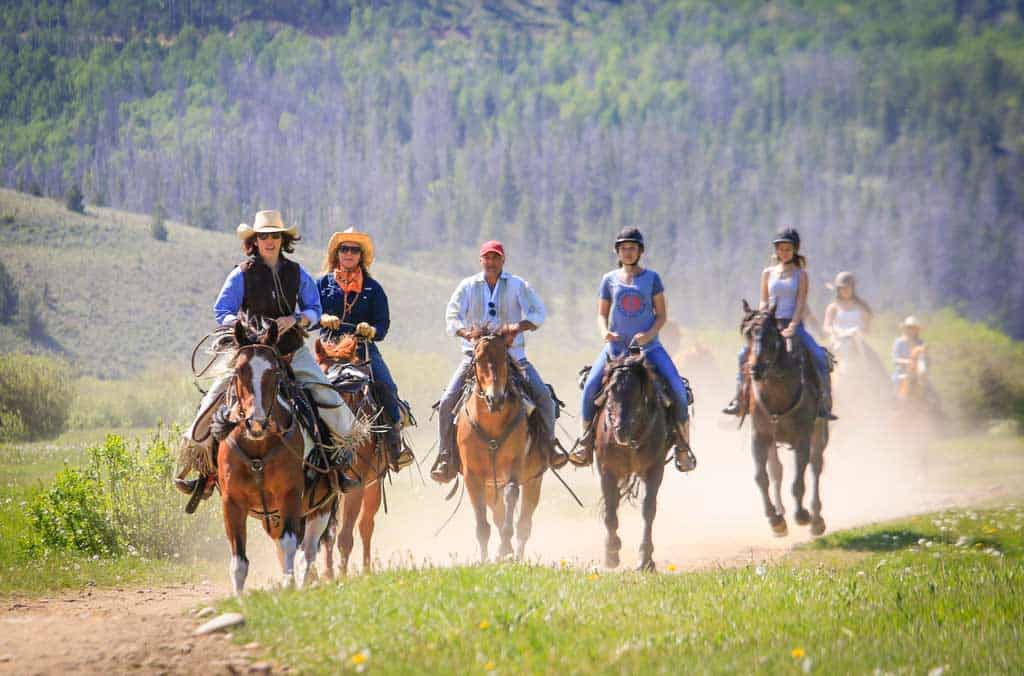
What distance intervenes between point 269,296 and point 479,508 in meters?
4.00

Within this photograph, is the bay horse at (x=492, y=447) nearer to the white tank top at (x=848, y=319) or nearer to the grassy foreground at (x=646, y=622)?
the grassy foreground at (x=646, y=622)

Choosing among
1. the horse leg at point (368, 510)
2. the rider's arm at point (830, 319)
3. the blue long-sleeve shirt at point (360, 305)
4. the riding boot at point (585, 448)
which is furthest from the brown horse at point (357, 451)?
the rider's arm at point (830, 319)

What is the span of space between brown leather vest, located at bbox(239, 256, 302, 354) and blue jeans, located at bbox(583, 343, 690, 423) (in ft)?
14.1

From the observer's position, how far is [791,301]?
16656 millimetres

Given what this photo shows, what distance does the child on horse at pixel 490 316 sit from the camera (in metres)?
14.1

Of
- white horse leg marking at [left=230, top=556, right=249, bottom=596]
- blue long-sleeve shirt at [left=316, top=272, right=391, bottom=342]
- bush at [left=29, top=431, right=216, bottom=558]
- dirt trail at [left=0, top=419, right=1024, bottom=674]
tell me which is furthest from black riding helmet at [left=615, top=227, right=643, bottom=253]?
bush at [left=29, top=431, right=216, bottom=558]

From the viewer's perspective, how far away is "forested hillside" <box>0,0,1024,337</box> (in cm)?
6644

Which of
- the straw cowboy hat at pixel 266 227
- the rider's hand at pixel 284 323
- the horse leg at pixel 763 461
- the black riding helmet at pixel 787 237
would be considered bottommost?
the horse leg at pixel 763 461

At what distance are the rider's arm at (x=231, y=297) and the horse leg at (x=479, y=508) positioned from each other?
12.9ft

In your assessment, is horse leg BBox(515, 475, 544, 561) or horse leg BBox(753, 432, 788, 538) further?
horse leg BBox(753, 432, 788, 538)

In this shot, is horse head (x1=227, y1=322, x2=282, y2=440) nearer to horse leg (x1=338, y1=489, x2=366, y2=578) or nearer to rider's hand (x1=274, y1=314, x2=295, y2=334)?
rider's hand (x1=274, y1=314, x2=295, y2=334)

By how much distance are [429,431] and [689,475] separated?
9.09 metres

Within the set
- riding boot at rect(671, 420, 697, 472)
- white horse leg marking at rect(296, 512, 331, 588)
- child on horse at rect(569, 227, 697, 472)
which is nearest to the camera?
white horse leg marking at rect(296, 512, 331, 588)

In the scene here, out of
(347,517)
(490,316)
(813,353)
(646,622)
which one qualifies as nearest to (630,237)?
(490,316)
